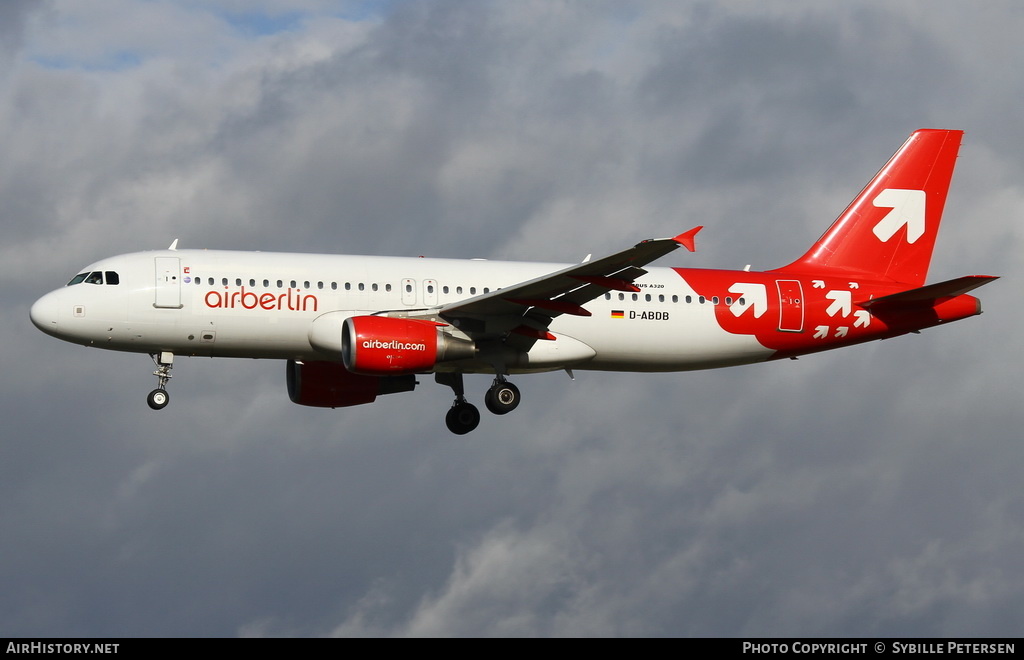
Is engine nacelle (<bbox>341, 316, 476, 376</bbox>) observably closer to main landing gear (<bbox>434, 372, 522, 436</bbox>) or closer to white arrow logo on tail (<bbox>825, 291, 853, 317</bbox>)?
main landing gear (<bbox>434, 372, 522, 436</bbox>)

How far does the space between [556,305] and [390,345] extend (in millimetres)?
4926

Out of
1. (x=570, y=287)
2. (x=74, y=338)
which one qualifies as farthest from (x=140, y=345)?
(x=570, y=287)

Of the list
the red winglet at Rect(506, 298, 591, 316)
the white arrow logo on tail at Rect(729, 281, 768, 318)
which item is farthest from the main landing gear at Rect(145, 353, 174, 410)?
the white arrow logo on tail at Rect(729, 281, 768, 318)

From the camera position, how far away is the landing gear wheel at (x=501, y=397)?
147 ft

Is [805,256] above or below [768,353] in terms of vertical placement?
above

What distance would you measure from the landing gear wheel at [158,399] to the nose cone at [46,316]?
322cm

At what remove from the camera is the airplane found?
140ft

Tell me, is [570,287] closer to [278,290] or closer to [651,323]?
[651,323]

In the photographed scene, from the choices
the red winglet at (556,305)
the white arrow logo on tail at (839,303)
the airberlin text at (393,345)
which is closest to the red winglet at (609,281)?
the red winglet at (556,305)

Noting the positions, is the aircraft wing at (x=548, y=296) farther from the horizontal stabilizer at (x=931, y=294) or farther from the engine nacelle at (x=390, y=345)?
the horizontal stabilizer at (x=931, y=294)

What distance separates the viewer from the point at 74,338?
141 ft

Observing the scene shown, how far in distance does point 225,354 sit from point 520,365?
8674 mm

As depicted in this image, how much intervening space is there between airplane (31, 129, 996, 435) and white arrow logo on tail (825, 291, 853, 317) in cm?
3

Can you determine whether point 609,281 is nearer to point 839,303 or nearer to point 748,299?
point 748,299
